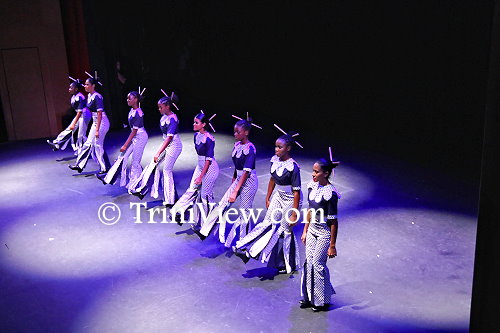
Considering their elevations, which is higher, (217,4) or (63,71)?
(217,4)

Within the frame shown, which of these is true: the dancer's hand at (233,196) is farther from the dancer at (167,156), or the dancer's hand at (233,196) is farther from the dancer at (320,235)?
the dancer at (167,156)

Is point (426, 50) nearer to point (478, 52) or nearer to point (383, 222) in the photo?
point (478, 52)

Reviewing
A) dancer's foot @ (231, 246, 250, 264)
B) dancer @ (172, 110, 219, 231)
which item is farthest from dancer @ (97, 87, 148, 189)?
dancer's foot @ (231, 246, 250, 264)

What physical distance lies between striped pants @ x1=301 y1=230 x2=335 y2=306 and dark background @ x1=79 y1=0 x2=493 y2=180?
18.6 feet

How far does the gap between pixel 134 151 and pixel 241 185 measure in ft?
10.2

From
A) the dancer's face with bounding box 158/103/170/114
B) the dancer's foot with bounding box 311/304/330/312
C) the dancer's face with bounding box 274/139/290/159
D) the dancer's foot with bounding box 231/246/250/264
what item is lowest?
the dancer's foot with bounding box 311/304/330/312

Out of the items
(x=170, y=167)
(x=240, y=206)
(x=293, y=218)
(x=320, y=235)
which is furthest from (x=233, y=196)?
(x=170, y=167)

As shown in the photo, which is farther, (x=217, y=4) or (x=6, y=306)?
(x=217, y=4)

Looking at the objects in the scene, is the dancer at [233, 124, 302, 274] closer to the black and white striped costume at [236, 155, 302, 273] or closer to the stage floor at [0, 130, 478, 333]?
the black and white striped costume at [236, 155, 302, 273]

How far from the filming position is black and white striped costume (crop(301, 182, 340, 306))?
523cm

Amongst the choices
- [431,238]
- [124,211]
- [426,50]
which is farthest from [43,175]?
[426,50]

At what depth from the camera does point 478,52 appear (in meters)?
10.1

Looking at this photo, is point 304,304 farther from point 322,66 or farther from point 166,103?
point 322,66

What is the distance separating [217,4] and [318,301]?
12315mm
